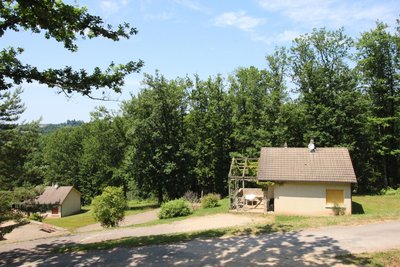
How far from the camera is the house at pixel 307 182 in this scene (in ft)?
82.7

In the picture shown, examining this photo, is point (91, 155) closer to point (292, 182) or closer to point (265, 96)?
point (265, 96)

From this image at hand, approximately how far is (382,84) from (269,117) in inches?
479

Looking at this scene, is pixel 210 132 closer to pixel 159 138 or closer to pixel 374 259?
pixel 159 138

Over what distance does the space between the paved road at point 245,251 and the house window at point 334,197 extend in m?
9.99

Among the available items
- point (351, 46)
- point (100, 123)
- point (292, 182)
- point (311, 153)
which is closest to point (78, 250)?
point (292, 182)

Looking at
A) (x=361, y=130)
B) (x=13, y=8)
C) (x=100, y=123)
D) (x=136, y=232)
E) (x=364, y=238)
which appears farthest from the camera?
(x=100, y=123)

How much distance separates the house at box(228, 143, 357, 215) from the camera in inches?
993

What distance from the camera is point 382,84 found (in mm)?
37812

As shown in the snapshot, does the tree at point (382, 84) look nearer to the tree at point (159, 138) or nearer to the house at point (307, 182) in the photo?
the house at point (307, 182)

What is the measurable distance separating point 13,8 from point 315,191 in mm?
22229

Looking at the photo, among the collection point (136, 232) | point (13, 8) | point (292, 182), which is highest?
point (13, 8)

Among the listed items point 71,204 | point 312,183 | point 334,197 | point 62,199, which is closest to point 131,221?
point 312,183

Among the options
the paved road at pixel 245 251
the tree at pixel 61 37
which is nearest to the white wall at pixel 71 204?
the paved road at pixel 245 251

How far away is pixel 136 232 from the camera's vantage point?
773 inches
